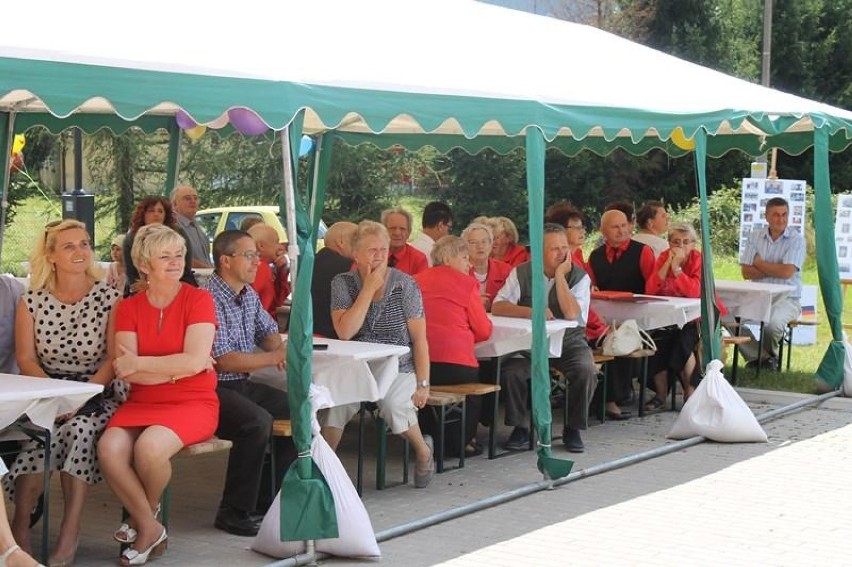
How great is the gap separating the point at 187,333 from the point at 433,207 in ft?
14.7

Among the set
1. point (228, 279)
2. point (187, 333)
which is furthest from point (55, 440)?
point (228, 279)

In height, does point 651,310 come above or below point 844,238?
below


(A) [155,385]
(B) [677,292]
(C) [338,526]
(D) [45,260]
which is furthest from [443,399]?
(B) [677,292]

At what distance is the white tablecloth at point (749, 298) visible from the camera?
10.2 metres

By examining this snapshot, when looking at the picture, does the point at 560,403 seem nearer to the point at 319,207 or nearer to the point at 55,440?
the point at 319,207

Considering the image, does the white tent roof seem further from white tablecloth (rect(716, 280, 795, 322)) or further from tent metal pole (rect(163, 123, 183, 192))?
tent metal pole (rect(163, 123, 183, 192))

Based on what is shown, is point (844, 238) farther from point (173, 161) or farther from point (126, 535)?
point (126, 535)

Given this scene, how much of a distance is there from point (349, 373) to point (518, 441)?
200 centimetres

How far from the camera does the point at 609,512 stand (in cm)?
653

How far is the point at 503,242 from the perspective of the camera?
30.9 ft

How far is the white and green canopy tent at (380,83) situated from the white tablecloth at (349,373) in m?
0.68

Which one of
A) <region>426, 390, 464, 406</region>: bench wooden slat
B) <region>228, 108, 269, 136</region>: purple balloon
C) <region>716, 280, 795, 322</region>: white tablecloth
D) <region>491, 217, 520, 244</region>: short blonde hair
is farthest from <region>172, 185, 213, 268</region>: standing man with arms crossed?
<region>716, 280, 795, 322</region>: white tablecloth

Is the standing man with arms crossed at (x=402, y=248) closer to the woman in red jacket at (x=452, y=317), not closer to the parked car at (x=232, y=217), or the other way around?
the woman in red jacket at (x=452, y=317)

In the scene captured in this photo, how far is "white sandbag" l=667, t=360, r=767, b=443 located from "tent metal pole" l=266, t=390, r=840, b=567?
0.27 feet
